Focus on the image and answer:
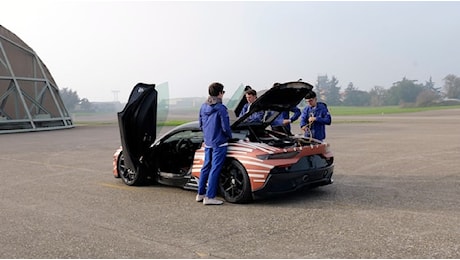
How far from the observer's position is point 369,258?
4168 millimetres

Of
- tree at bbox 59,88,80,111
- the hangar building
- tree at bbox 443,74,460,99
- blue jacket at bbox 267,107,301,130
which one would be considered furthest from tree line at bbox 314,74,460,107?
blue jacket at bbox 267,107,301,130

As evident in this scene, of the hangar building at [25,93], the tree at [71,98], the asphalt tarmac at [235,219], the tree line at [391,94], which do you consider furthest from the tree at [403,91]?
the asphalt tarmac at [235,219]

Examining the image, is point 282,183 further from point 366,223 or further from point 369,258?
point 369,258

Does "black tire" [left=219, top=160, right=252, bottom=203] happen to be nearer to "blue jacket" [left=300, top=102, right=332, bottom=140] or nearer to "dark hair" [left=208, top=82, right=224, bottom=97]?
"dark hair" [left=208, top=82, right=224, bottom=97]

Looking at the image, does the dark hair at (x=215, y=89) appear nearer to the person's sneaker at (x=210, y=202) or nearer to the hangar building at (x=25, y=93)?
the person's sneaker at (x=210, y=202)

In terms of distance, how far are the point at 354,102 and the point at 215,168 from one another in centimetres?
11552

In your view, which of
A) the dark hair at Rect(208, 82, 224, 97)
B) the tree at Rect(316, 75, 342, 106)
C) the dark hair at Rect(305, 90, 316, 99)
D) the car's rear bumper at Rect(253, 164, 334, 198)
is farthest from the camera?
the tree at Rect(316, 75, 342, 106)

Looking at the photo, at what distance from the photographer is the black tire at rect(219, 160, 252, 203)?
6.42 metres

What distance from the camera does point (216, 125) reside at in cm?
662

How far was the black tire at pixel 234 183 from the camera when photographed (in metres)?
6.42

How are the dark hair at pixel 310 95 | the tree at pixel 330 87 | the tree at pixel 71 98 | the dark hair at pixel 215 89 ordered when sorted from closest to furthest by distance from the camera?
the dark hair at pixel 215 89 → the dark hair at pixel 310 95 → the tree at pixel 71 98 → the tree at pixel 330 87

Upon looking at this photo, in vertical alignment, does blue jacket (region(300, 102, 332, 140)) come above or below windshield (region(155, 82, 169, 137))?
below

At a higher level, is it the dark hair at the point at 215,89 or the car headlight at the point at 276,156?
the dark hair at the point at 215,89

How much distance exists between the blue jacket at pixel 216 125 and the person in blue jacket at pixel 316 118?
1.99 metres
